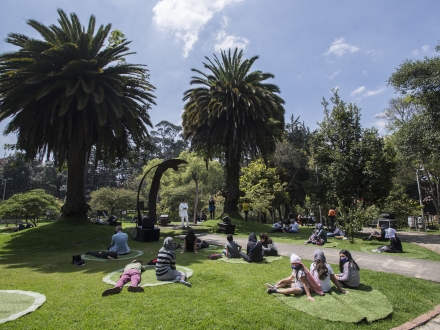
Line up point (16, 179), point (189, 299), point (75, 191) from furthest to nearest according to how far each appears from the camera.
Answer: point (16, 179) < point (75, 191) < point (189, 299)

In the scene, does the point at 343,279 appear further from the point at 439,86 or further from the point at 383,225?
the point at 383,225

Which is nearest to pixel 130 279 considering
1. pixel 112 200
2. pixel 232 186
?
pixel 232 186

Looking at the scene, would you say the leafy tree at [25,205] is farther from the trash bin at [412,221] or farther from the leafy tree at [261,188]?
the trash bin at [412,221]

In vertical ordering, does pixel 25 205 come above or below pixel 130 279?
above

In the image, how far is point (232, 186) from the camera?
819 inches

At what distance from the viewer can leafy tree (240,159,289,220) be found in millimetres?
26562

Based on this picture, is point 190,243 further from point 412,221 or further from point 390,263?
point 412,221

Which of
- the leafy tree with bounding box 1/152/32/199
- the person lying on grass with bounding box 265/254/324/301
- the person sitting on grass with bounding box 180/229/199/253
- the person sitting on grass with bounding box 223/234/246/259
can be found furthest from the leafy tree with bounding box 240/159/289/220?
the leafy tree with bounding box 1/152/32/199

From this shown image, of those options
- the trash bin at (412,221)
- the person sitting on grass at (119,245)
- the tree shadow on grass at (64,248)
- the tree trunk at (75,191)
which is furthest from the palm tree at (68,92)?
the trash bin at (412,221)

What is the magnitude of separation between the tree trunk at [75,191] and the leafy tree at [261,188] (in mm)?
14289

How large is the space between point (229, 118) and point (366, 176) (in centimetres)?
918

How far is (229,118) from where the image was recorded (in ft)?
66.0

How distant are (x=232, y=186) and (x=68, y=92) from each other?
457 inches

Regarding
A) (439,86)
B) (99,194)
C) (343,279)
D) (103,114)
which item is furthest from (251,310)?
(99,194)
